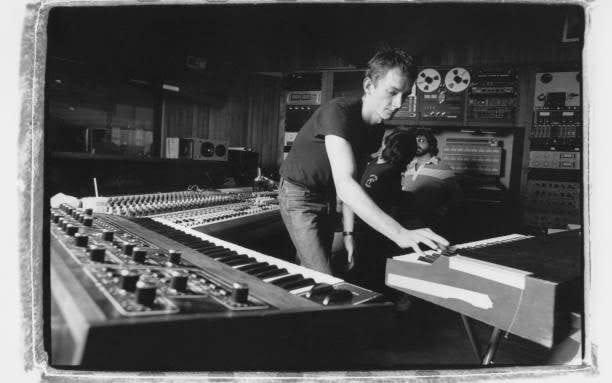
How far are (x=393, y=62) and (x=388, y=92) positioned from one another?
0.18m

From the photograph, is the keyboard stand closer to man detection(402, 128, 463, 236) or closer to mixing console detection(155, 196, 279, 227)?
mixing console detection(155, 196, 279, 227)

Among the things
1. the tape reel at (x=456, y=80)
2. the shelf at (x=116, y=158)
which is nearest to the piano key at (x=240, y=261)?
the shelf at (x=116, y=158)

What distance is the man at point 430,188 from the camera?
3180 millimetres

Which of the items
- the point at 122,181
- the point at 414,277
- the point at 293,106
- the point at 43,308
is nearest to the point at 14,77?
the point at 43,308

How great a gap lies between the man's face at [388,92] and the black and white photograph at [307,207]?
0.01 m

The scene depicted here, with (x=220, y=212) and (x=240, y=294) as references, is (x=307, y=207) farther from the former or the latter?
(x=240, y=294)

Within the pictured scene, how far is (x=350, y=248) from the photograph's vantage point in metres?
2.35

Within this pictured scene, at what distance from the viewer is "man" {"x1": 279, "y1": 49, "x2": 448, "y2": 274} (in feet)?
4.38

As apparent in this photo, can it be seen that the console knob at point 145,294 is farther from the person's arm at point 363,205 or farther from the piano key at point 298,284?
the person's arm at point 363,205

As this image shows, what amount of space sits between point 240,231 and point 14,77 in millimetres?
1310

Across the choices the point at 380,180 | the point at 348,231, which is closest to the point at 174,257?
the point at 348,231

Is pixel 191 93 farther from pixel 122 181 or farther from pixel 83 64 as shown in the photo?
pixel 122 181

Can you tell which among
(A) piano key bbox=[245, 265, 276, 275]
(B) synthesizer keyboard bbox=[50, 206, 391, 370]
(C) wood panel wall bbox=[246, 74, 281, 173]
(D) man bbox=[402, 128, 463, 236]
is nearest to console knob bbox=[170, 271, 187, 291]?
(B) synthesizer keyboard bbox=[50, 206, 391, 370]

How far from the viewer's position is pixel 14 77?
0.81 m
